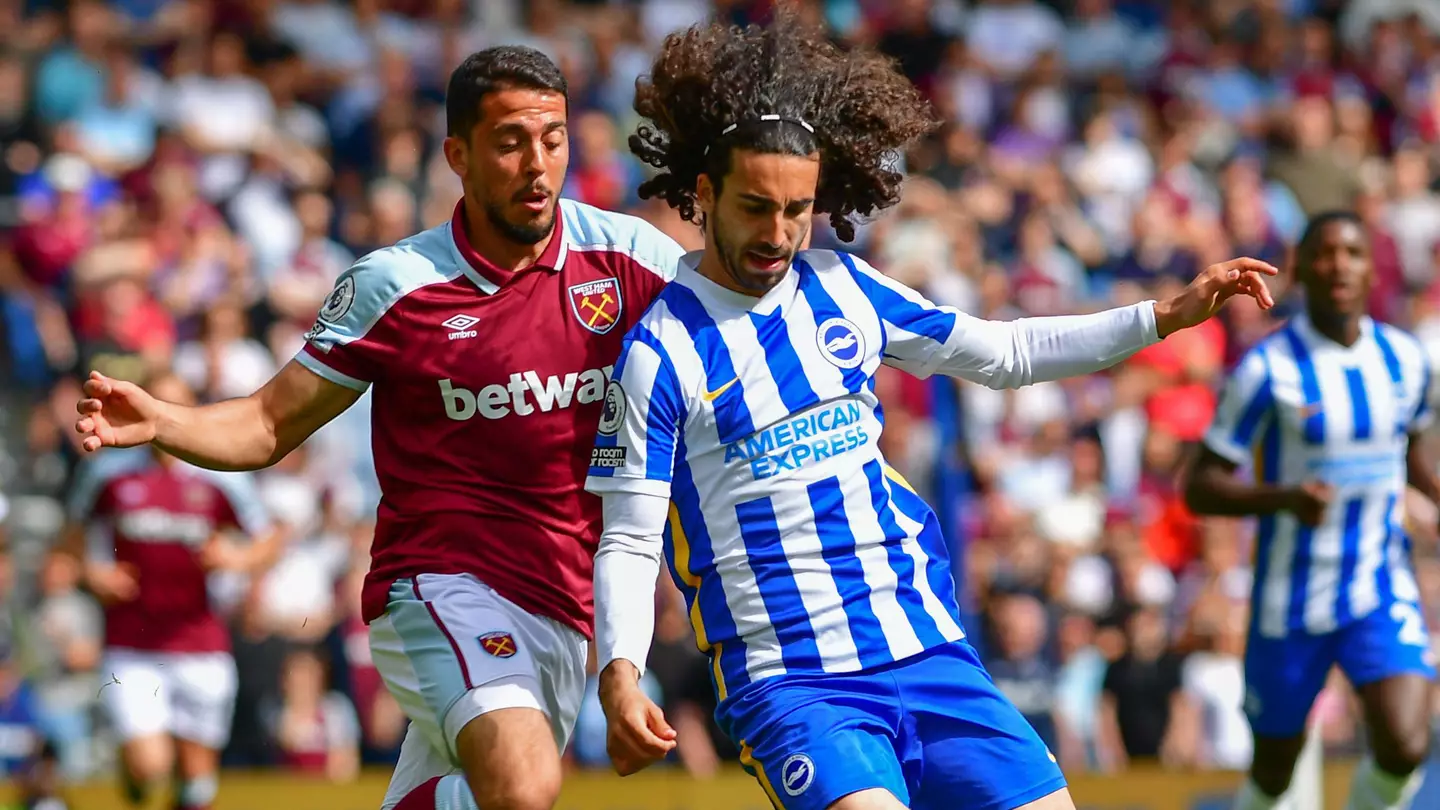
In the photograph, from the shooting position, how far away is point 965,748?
195 inches

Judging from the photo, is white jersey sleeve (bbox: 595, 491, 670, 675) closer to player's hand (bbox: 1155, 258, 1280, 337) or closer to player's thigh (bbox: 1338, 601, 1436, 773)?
player's hand (bbox: 1155, 258, 1280, 337)

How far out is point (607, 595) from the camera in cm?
482

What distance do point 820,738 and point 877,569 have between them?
0.50 metres

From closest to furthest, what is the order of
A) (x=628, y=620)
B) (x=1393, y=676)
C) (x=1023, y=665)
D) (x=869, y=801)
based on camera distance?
(x=869, y=801) < (x=628, y=620) < (x=1393, y=676) < (x=1023, y=665)

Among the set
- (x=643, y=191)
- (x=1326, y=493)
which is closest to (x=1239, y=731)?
(x=1326, y=493)

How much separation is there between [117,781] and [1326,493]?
6.51 meters

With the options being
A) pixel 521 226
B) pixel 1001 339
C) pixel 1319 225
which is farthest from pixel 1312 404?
pixel 521 226

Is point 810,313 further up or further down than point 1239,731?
further up

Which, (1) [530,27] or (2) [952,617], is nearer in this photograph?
(2) [952,617]

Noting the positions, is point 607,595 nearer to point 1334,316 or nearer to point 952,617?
point 952,617

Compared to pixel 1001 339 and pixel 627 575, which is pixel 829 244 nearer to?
pixel 1001 339

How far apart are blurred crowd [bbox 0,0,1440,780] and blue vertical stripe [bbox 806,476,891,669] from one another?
19.7 ft

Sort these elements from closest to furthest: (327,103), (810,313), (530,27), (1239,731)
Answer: (810,313), (1239,731), (327,103), (530,27)

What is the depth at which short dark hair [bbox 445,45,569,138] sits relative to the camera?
5.46 m
